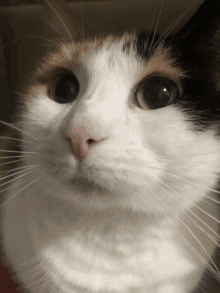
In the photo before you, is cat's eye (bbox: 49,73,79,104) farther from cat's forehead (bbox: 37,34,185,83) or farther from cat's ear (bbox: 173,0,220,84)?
cat's ear (bbox: 173,0,220,84)

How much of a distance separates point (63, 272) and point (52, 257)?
45mm

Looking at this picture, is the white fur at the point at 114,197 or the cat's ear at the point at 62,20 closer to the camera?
the white fur at the point at 114,197

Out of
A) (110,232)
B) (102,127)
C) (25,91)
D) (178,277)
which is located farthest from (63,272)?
(25,91)

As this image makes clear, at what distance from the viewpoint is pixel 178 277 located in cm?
50

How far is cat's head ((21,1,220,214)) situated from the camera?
15.7 inches

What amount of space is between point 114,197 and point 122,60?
29 cm

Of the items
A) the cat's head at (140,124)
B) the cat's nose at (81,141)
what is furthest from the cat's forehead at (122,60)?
the cat's nose at (81,141)

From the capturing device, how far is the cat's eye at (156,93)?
1.51ft

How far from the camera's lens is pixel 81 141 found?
40 centimetres

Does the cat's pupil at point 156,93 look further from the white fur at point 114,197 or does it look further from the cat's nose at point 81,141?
the cat's nose at point 81,141

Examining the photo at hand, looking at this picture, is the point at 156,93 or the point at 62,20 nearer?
the point at 156,93

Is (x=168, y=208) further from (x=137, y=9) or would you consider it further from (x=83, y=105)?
(x=137, y=9)

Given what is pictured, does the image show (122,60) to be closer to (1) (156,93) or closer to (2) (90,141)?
(1) (156,93)

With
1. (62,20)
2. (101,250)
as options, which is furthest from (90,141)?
(62,20)
